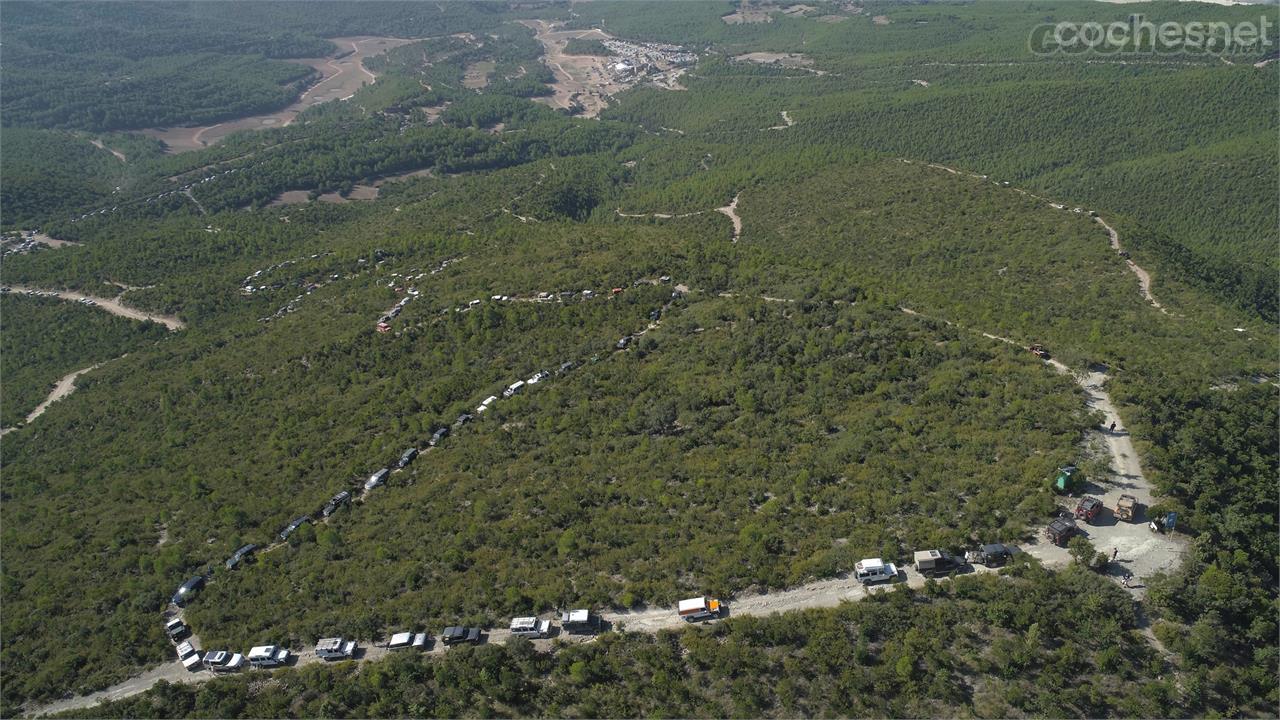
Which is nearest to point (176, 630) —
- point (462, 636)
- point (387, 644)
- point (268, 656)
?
point (268, 656)

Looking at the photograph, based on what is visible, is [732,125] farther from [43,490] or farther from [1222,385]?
[43,490]

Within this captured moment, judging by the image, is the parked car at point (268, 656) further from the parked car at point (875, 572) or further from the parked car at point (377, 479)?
the parked car at point (875, 572)

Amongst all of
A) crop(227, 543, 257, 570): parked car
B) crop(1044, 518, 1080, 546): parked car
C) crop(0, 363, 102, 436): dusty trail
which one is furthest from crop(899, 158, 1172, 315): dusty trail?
crop(0, 363, 102, 436): dusty trail

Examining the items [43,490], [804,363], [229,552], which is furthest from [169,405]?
[804,363]

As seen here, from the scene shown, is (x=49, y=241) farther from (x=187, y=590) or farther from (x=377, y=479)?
(x=187, y=590)

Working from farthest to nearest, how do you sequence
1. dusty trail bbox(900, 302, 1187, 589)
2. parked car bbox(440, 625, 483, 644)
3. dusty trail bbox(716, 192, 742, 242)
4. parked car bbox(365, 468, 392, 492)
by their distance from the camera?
dusty trail bbox(716, 192, 742, 242)
parked car bbox(365, 468, 392, 492)
parked car bbox(440, 625, 483, 644)
dusty trail bbox(900, 302, 1187, 589)

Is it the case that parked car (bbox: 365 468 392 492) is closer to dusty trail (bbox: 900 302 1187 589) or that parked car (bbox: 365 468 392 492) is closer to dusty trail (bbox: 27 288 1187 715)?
dusty trail (bbox: 27 288 1187 715)
